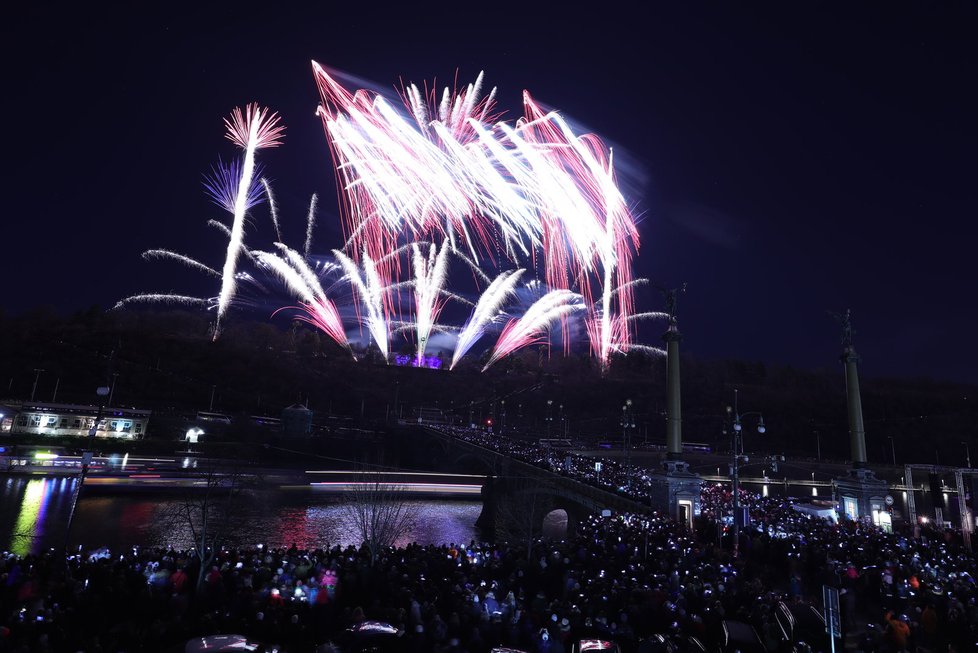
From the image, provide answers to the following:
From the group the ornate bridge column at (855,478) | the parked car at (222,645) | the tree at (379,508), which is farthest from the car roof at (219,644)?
the ornate bridge column at (855,478)

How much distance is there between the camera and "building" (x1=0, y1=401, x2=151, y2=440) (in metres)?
64.8

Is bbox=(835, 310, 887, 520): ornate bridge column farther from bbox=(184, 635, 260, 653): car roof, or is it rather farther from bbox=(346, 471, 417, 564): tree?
bbox=(184, 635, 260, 653): car roof

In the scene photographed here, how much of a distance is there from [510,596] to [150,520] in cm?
3879

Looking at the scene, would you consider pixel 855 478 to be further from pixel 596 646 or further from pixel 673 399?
pixel 596 646

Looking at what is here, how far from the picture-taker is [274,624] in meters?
11.6

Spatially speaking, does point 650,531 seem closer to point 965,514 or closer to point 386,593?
point 386,593

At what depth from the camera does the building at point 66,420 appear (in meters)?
64.8

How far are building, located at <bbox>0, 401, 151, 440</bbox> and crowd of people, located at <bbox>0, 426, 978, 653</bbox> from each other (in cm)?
6448

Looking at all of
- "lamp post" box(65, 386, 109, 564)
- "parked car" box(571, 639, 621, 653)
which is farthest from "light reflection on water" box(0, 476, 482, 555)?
"parked car" box(571, 639, 621, 653)

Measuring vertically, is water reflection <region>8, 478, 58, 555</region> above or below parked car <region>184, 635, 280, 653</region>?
below

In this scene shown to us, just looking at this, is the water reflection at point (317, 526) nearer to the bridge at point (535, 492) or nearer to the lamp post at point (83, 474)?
the bridge at point (535, 492)

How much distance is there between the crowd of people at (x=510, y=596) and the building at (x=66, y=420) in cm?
6448

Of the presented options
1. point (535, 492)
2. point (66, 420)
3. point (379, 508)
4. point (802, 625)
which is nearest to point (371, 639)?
point (802, 625)

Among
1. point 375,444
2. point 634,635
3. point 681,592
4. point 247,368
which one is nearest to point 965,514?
point 681,592
